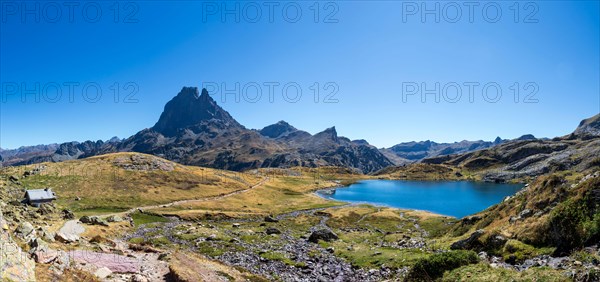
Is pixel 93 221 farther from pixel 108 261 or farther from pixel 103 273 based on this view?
→ pixel 103 273

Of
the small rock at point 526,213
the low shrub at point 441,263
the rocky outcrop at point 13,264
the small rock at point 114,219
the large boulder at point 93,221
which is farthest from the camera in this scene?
the small rock at point 114,219

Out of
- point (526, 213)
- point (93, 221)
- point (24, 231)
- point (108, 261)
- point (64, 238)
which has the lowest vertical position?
point (93, 221)

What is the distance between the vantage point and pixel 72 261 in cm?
2670

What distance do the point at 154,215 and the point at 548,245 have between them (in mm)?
88138

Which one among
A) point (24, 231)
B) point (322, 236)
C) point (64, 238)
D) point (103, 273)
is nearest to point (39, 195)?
point (64, 238)

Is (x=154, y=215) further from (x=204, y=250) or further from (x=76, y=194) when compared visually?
(x=204, y=250)

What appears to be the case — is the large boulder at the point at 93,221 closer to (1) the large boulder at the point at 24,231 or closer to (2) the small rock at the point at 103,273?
(1) the large boulder at the point at 24,231

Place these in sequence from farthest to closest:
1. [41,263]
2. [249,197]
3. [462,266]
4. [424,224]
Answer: [249,197] < [424,224] < [41,263] < [462,266]

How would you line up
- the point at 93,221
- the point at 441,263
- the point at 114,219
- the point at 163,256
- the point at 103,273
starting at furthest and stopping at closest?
the point at 114,219, the point at 93,221, the point at 163,256, the point at 103,273, the point at 441,263

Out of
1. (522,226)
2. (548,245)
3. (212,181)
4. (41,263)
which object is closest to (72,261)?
(41,263)

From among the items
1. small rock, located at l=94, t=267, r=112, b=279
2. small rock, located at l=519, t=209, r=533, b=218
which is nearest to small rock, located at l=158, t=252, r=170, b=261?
small rock, located at l=94, t=267, r=112, b=279

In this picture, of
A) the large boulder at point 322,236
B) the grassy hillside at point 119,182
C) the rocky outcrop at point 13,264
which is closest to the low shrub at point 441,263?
the rocky outcrop at point 13,264

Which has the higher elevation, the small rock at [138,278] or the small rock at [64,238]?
the small rock at [64,238]

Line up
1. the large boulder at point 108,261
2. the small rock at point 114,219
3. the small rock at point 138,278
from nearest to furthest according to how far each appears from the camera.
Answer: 1. the small rock at point 138,278
2. the large boulder at point 108,261
3. the small rock at point 114,219
